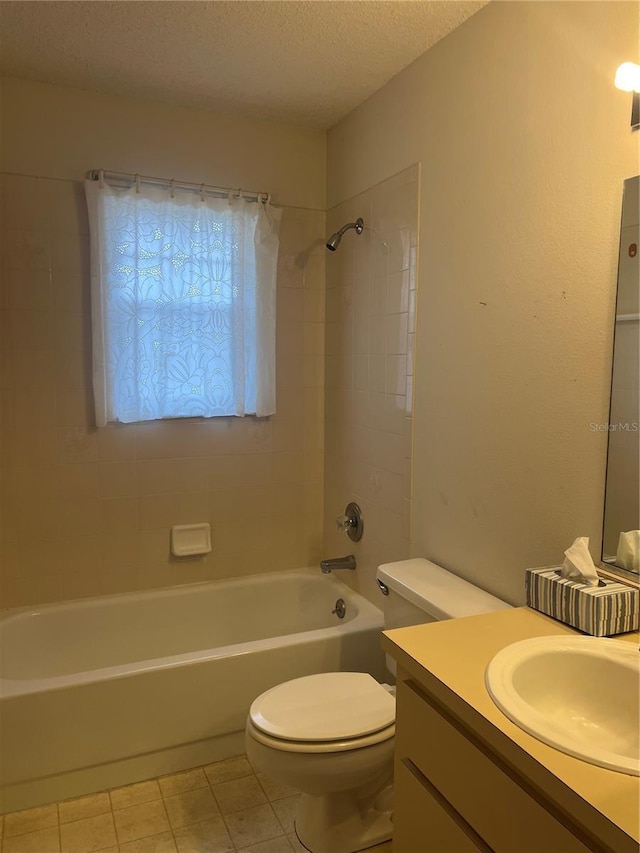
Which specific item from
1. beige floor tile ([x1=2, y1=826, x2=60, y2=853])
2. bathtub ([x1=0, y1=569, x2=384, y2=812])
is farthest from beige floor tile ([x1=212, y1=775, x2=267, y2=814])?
beige floor tile ([x1=2, y1=826, x2=60, y2=853])

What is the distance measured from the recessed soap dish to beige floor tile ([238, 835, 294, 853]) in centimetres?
117

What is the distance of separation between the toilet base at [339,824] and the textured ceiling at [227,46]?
7.55 ft

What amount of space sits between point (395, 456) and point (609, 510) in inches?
39.5

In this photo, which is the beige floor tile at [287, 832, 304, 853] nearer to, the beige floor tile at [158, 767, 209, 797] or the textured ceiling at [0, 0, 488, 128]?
the beige floor tile at [158, 767, 209, 797]

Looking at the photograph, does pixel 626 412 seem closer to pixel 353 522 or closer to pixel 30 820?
pixel 353 522

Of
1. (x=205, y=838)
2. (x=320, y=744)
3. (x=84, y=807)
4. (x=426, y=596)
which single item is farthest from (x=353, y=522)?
(x=84, y=807)

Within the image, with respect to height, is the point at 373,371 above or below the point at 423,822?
above

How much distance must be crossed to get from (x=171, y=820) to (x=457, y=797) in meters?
1.25

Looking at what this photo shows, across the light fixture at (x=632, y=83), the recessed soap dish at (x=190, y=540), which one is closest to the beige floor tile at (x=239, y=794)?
the recessed soap dish at (x=190, y=540)

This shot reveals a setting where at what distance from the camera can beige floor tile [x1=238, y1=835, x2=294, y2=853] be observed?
6.02 ft

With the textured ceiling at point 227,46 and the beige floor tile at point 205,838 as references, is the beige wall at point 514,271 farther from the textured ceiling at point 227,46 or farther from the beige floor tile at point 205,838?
the beige floor tile at point 205,838

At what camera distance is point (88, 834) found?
189 cm

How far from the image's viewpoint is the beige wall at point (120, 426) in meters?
2.39

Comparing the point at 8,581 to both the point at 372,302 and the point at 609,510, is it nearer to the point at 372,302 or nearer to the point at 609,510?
the point at 372,302
